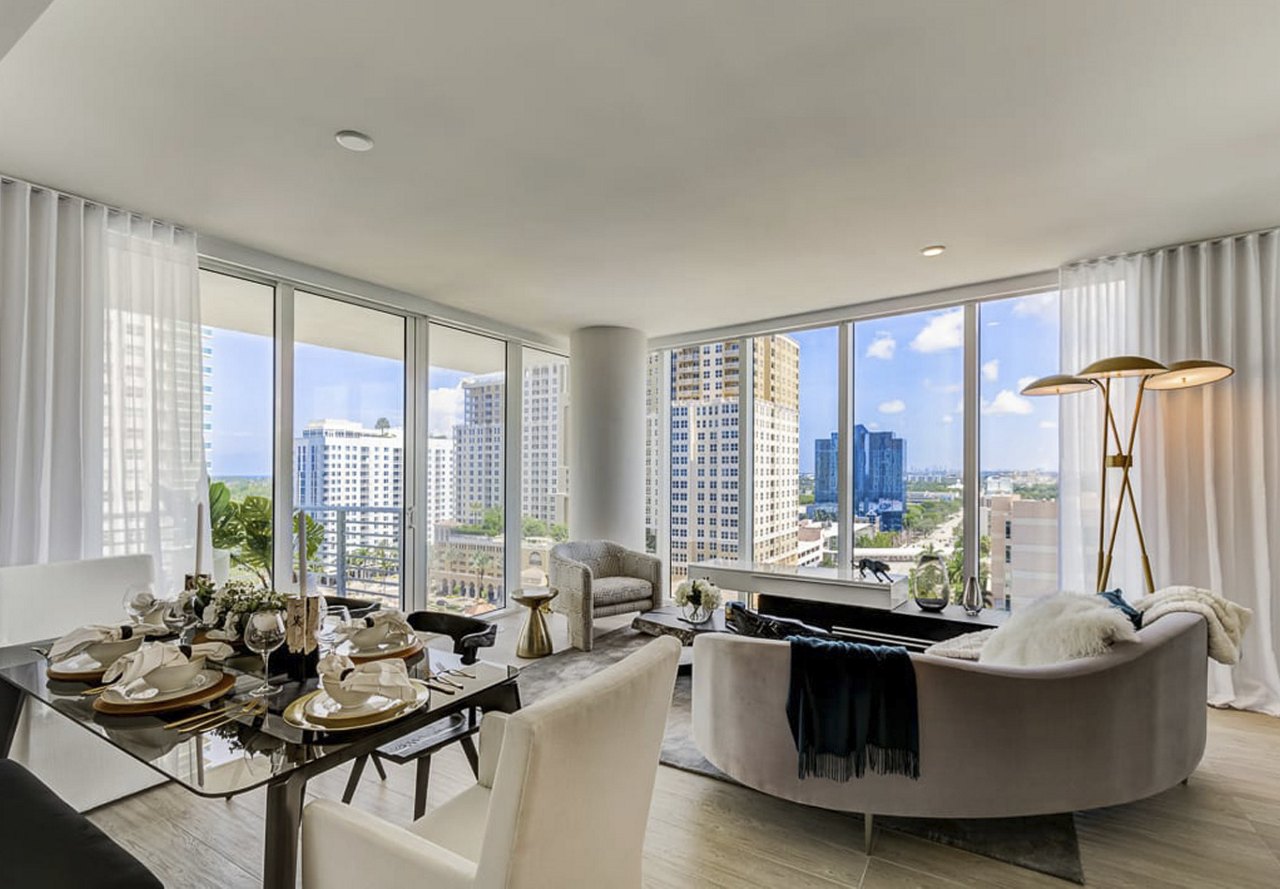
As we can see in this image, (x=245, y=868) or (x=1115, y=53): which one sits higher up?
(x=1115, y=53)

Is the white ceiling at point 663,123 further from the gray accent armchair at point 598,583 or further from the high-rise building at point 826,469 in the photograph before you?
the gray accent armchair at point 598,583

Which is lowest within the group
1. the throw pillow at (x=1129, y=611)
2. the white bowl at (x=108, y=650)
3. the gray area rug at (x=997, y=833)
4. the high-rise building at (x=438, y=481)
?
the gray area rug at (x=997, y=833)

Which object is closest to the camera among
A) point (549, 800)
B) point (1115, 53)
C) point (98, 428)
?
point (549, 800)

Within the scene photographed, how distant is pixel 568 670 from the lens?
3.89 m

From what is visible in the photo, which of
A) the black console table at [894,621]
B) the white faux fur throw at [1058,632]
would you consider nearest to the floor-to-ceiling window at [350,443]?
the black console table at [894,621]

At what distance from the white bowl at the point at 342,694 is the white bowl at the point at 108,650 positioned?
2.84ft

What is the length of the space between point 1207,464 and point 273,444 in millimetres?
5454

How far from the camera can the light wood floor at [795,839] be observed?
1939 mm

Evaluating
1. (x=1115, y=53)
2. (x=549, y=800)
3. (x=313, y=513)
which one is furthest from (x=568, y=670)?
(x=1115, y=53)

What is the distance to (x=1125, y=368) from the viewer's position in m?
3.06

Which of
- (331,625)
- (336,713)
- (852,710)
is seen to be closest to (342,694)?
(336,713)

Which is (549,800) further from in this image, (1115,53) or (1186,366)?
(1186,366)

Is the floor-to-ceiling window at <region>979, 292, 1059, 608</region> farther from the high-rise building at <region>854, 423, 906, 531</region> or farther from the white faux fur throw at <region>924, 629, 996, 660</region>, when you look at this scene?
the white faux fur throw at <region>924, 629, 996, 660</region>

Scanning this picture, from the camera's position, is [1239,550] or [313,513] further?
[313,513]
